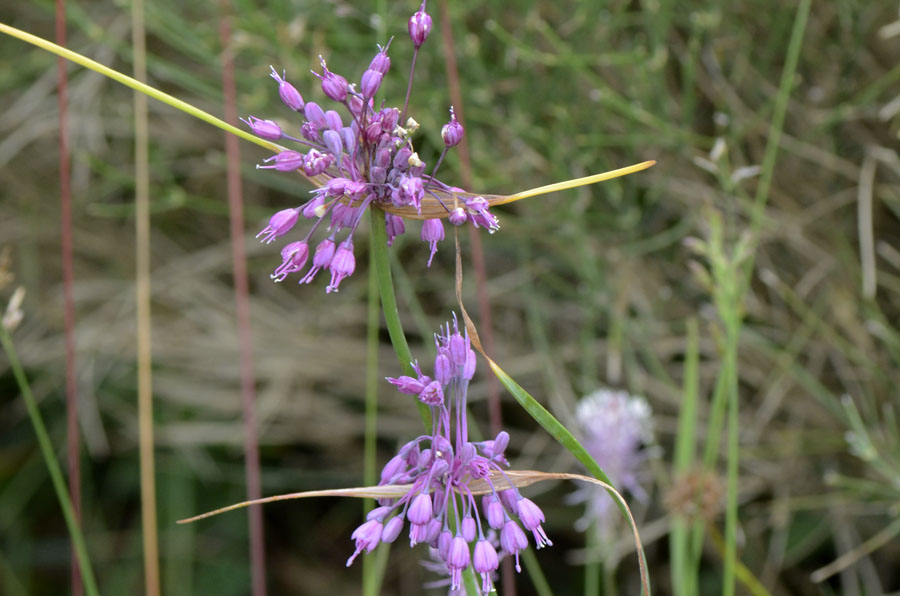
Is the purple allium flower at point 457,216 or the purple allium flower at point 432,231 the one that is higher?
the purple allium flower at point 432,231

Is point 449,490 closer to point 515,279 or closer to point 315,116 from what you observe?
point 315,116

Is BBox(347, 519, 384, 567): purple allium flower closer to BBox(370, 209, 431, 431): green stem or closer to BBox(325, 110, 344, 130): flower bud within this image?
BBox(370, 209, 431, 431): green stem

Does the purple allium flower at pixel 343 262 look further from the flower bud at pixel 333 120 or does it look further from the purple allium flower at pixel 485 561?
the purple allium flower at pixel 485 561

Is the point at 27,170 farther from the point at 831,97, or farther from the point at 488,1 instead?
the point at 831,97

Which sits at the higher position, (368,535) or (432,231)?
(432,231)

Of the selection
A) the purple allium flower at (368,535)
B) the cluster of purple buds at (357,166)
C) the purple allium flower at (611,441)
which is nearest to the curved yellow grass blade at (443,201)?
the cluster of purple buds at (357,166)

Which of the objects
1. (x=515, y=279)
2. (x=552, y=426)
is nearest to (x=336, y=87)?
(x=552, y=426)
